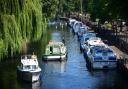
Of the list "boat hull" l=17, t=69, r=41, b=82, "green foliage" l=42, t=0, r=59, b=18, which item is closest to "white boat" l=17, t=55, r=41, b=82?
"boat hull" l=17, t=69, r=41, b=82

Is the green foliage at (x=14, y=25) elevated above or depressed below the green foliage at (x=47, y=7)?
below

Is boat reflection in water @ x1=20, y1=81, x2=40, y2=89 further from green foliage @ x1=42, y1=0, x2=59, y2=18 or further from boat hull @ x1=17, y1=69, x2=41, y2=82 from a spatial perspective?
green foliage @ x1=42, y1=0, x2=59, y2=18

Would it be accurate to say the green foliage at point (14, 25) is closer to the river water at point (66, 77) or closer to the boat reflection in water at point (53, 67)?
the river water at point (66, 77)

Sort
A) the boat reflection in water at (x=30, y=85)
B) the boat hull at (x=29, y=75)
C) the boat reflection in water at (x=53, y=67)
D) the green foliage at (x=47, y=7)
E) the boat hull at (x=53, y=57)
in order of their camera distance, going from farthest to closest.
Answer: the green foliage at (x=47, y=7)
the boat hull at (x=53, y=57)
the boat reflection in water at (x=53, y=67)
the boat hull at (x=29, y=75)
the boat reflection in water at (x=30, y=85)

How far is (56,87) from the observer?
53.0 m

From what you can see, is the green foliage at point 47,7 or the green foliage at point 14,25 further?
the green foliage at point 47,7

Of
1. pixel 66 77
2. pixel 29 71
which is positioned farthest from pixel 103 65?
pixel 29 71

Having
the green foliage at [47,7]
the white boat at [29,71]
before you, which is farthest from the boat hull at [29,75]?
the green foliage at [47,7]

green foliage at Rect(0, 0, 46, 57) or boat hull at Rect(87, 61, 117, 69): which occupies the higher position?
green foliage at Rect(0, 0, 46, 57)

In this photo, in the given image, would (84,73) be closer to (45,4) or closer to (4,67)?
(4,67)

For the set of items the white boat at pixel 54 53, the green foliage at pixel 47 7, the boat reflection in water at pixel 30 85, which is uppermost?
the green foliage at pixel 47 7

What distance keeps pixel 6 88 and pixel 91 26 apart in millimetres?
72732

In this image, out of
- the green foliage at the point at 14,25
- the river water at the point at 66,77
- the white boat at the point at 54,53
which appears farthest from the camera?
the white boat at the point at 54,53

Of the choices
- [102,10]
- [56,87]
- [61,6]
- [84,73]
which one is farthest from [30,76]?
[61,6]
